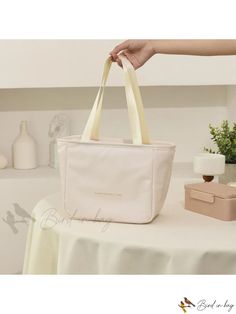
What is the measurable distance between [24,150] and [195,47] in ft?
3.86

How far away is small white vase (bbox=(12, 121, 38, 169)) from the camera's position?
252 cm

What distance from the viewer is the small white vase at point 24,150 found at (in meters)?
2.52

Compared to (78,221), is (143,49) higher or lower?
→ higher

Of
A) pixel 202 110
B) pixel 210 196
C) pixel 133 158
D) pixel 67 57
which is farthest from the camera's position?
pixel 202 110

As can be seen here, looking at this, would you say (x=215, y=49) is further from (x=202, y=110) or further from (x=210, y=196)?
(x=202, y=110)

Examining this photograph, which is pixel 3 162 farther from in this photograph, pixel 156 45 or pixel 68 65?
pixel 156 45

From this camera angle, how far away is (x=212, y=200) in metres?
1.38

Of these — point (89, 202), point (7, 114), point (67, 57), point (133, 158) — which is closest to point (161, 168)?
point (133, 158)

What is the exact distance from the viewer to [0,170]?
2520 millimetres

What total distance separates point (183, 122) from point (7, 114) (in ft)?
2.85

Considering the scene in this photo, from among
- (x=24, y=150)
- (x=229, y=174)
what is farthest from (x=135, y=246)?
(x=24, y=150)
